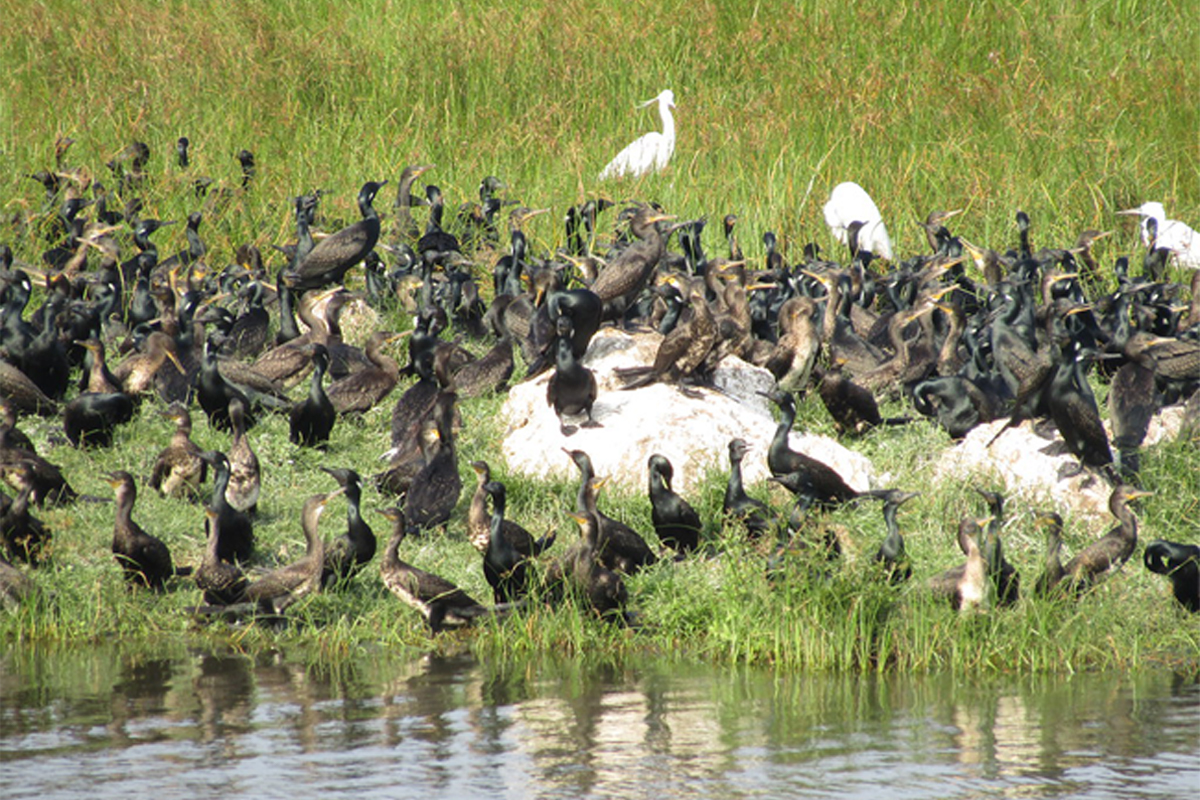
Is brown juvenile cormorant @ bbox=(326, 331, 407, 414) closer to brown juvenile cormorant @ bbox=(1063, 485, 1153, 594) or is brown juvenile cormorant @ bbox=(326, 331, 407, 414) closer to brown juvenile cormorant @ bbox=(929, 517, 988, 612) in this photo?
brown juvenile cormorant @ bbox=(929, 517, 988, 612)

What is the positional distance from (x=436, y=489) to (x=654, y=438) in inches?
50.7

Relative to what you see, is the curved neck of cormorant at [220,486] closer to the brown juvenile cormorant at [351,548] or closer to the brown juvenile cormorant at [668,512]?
the brown juvenile cormorant at [351,548]

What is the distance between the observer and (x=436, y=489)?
8.54 m

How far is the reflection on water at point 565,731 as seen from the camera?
5551 mm

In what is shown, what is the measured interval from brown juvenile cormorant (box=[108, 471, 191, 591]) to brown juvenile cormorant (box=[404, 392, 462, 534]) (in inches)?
48.1

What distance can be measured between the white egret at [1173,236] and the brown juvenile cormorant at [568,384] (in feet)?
19.7

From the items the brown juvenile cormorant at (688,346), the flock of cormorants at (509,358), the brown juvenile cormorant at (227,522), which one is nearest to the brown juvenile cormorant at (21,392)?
the flock of cormorants at (509,358)

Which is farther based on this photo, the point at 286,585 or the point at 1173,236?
the point at 1173,236

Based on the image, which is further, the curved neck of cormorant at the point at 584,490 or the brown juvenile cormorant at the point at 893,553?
the curved neck of cormorant at the point at 584,490

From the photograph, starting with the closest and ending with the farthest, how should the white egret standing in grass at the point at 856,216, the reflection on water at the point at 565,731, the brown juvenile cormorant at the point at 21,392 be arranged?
the reflection on water at the point at 565,731
the brown juvenile cormorant at the point at 21,392
the white egret standing in grass at the point at 856,216

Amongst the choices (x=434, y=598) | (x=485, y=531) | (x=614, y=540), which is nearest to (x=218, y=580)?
(x=434, y=598)

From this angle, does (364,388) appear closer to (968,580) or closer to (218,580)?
(218,580)

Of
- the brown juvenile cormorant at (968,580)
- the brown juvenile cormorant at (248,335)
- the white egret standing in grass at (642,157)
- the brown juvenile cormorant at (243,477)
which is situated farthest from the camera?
the white egret standing in grass at (642,157)

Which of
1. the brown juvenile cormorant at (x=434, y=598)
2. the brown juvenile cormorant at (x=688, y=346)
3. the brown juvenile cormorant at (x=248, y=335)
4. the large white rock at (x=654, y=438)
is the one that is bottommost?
the brown juvenile cormorant at (x=434, y=598)
